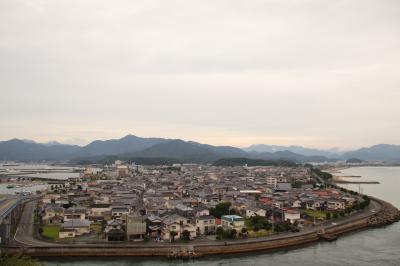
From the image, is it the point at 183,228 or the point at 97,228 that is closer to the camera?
the point at 183,228

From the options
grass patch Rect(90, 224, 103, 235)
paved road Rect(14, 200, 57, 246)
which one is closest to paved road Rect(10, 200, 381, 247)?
paved road Rect(14, 200, 57, 246)

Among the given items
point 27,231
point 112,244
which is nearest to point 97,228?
point 27,231

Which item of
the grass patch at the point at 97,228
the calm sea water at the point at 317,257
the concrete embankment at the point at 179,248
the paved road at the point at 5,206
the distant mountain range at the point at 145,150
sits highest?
the distant mountain range at the point at 145,150

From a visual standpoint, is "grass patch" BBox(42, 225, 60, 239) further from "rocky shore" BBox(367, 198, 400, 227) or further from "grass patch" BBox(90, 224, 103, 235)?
"rocky shore" BBox(367, 198, 400, 227)

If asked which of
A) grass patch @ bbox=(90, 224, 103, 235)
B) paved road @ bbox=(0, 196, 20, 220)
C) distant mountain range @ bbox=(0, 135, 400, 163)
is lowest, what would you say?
grass patch @ bbox=(90, 224, 103, 235)

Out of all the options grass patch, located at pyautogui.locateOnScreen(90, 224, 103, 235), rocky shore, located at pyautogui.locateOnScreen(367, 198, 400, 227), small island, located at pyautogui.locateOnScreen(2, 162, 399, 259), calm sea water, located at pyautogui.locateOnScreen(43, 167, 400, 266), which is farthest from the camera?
rocky shore, located at pyautogui.locateOnScreen(367, 198, 400, 227)

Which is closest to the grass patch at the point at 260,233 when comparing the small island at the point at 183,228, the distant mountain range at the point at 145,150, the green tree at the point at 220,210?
the small island at the point at 183,228

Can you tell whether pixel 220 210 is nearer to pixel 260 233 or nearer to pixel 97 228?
pixel 260 233

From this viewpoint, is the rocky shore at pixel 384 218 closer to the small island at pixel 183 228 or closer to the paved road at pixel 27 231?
the small island at pixel 183 228

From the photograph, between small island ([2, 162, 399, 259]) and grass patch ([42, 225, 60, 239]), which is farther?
grass patch ([42, 225, 60, 239])

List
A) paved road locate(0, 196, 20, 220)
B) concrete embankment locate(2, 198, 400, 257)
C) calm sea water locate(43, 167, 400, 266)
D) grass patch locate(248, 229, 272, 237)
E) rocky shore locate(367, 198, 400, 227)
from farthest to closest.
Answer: rocky shore locate(367, 198, 400, 227), paved road locate(0, 196, 20, 220), grass patch locate(248, 229, 272, 237), concrete embankment locate(2, 198, 400, 257), calm sea water locate(43, 167, 400, 266)
